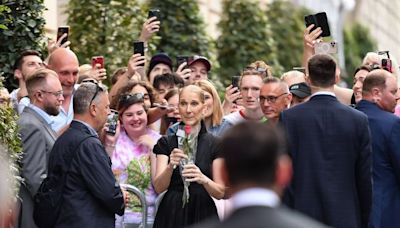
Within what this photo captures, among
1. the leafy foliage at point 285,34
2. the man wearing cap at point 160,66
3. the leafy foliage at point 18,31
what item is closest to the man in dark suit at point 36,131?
the leafy foliage at point 18,31

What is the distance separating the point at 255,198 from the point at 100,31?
10.6 meters

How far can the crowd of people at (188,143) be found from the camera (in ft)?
32.2

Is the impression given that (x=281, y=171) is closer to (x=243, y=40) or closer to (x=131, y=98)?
(x=131, y=98)

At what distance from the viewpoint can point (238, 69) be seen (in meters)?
21.8

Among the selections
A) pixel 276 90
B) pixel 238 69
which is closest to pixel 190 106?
pixel 276 90

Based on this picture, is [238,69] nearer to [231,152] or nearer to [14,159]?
[14,159]

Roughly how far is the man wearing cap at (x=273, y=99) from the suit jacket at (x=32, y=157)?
1920 mm

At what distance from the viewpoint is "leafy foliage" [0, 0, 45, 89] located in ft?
40.9

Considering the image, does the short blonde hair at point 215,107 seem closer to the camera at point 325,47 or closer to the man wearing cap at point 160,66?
the camera at point 325,47

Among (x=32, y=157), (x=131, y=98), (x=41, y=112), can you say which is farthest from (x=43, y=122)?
(x=131, y=98)

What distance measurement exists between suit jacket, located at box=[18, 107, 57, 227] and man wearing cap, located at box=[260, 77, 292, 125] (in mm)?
1920

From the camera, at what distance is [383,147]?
11.0 meters

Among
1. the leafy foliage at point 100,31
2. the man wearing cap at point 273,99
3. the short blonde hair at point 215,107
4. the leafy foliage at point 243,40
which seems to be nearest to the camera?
the man wearing cap at point 273,99

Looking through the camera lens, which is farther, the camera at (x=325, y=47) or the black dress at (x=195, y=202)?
the camera at (x=325, y=47)
